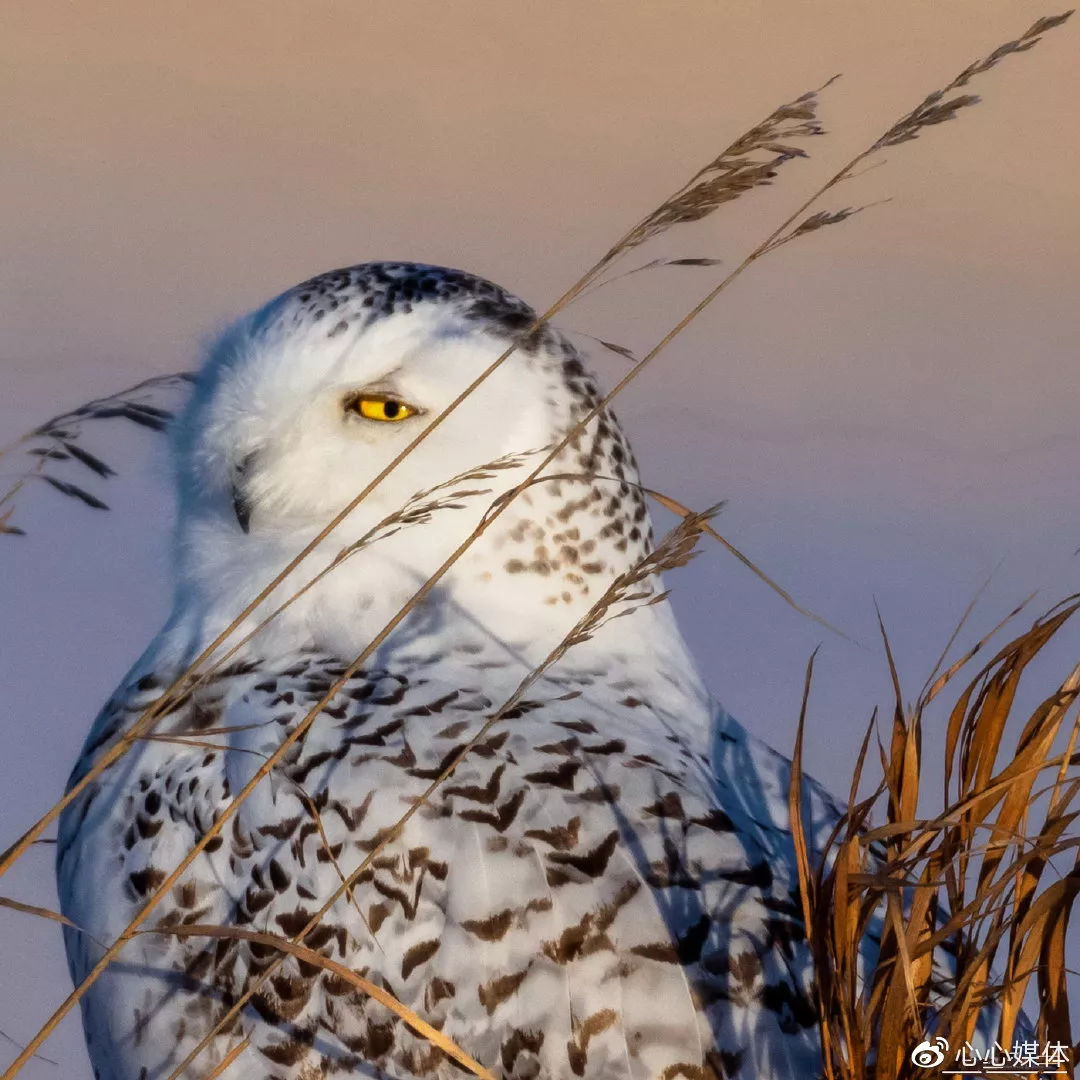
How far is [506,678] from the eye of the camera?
209cm

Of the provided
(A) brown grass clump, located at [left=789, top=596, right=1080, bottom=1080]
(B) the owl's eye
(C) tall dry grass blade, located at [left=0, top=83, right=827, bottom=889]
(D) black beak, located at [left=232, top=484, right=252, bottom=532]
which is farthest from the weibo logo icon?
(D) black beak, located at [left=232, top=484, right=252, bottom=532]

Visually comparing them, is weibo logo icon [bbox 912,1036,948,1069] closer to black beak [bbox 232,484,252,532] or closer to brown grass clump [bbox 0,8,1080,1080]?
brown grass clump [bbox 0,8,1080,1080]

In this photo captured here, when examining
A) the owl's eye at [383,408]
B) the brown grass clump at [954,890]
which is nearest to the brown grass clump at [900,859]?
the brown grass clump at [954,890]

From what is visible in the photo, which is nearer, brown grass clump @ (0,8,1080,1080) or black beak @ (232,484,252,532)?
brown grass clump @ (0,8,1080,1080)

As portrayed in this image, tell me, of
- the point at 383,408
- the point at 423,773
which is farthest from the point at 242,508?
the point at 423,773

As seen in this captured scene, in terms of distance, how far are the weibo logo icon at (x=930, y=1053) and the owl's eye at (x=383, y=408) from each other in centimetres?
131

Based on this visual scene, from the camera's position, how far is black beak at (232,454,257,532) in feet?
7.72

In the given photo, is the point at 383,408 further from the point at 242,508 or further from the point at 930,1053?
the point at 930,1053

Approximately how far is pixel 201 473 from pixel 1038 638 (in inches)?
60.1

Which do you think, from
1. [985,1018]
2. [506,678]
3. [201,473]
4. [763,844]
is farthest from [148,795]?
[985,1018]

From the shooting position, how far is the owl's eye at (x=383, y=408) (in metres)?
2.29

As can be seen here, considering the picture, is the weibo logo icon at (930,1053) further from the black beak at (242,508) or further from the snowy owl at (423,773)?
the black beak at (242,508)

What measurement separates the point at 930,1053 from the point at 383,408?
4.42ft

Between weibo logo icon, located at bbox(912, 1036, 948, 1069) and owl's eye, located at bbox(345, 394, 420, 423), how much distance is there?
4.30 feet
